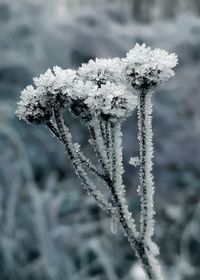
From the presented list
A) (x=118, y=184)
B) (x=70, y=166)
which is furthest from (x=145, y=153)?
(x=70, y=166)

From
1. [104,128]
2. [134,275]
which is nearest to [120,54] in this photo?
[134,275]

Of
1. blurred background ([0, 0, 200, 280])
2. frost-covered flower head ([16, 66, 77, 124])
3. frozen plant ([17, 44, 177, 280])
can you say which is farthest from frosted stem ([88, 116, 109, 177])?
blurred background ([0, 0, 200, 280])

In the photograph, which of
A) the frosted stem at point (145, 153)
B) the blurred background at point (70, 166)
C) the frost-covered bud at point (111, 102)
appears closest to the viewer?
the frost-covered bud at point (111, 102)

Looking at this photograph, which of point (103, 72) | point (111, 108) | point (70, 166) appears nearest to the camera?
point (111, 108)

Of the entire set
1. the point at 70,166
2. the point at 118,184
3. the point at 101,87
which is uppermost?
the point at 70,166

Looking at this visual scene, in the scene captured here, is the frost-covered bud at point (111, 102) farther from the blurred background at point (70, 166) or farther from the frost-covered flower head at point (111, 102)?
the blurred background at point (70, 166)

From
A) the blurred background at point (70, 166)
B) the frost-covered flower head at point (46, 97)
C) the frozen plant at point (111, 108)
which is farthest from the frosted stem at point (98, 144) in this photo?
the blurred background at point (70, 166)

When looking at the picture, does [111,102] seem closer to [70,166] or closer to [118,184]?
[118,184]
